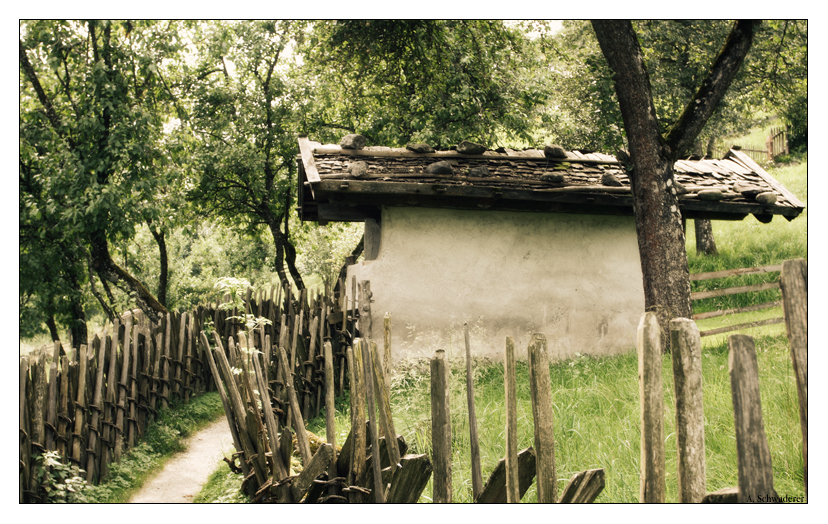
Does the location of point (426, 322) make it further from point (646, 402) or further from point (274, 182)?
point (274, 182)

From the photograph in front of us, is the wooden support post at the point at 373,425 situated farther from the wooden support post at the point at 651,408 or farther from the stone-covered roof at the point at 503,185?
the stone-covered roof at the point at 503,185

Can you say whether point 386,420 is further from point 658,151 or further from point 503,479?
point 658,151

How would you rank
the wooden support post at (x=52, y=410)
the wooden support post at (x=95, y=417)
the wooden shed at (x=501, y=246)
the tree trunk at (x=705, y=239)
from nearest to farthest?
the wooden support post at (x=52, y=410) → the wooden support post at (x=95, y=417) → the wooden shed at (x=501, y=246) → the tree trunk at (x=705, y=239)

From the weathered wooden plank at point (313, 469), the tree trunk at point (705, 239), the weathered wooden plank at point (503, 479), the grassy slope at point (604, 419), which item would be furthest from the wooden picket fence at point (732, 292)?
the weathered wooden plank at point (313, 469)

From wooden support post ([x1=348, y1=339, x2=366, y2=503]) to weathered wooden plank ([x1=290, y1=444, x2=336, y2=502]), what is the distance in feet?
0.40

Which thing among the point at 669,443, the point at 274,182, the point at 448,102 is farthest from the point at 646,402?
the point at 274,182

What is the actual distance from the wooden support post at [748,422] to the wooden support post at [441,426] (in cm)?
113

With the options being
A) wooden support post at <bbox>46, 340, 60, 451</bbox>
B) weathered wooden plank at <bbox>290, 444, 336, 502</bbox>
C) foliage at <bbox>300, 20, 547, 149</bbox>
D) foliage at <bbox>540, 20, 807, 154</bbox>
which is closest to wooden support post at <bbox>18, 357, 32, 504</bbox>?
wooden support post at <bbox>46, 340, 60, 451</bbox>

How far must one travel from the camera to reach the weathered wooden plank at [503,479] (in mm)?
2443

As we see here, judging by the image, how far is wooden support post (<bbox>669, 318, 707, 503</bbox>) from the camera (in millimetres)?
1778

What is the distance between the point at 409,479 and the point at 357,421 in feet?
1.24

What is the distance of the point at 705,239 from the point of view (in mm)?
13984

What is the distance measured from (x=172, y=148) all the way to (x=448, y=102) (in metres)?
6.57

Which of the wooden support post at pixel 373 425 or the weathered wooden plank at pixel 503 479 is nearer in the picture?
the weathered wooden plank at pixel 503 479
